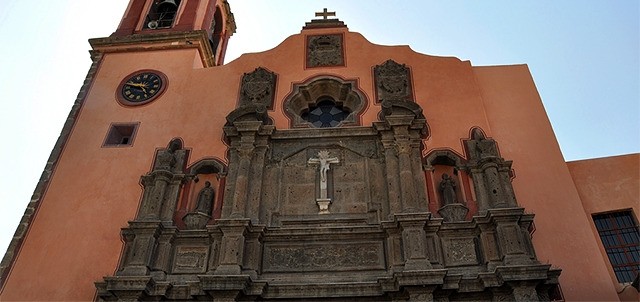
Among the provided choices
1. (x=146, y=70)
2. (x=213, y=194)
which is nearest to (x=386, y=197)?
(x=213, y=194)

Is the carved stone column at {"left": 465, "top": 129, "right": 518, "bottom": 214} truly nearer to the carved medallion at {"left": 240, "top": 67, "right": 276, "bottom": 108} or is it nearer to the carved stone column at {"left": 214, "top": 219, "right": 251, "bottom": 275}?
the carved stone column at {"left": 214, "top": 219, "right": 251, "bottom": 275}

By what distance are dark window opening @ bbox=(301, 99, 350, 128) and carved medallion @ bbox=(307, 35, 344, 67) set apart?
2.97ft

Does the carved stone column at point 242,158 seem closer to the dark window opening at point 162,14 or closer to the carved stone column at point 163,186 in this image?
the carved stone column at point 163,186

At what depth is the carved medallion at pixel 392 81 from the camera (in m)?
11.1

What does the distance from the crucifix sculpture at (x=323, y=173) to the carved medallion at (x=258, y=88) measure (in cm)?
178

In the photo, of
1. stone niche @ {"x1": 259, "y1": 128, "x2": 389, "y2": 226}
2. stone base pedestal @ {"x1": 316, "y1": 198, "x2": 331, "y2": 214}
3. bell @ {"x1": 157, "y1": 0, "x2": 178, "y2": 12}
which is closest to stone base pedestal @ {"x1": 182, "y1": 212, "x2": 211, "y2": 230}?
stone niche @ {"x1": 259, "y1": 128, "x2": 389, "y2": 226}

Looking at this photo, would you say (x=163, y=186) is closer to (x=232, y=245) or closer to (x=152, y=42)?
(x=232, y=245)

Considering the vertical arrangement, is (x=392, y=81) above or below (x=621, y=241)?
above

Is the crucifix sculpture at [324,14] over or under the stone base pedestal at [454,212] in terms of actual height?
over

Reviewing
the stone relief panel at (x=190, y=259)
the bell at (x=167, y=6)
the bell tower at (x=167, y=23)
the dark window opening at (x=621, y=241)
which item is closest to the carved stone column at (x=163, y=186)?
the stone relief panel at (x=190, y=259)

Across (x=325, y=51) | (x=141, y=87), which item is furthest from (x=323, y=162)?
(x=141, y=87)

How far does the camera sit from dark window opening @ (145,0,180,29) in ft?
48.3

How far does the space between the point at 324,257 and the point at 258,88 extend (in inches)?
165

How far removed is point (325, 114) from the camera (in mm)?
11570
